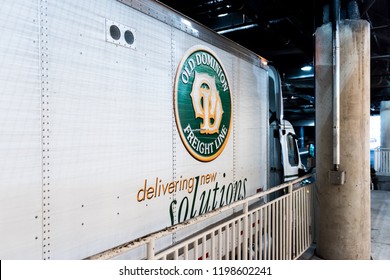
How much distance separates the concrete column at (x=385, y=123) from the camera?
17891 mm

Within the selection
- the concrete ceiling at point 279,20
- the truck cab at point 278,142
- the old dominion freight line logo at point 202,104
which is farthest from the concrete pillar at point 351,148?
the old dominion freight line logo at point 202,104

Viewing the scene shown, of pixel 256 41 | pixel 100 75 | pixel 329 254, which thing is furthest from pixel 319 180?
pixel 256 41

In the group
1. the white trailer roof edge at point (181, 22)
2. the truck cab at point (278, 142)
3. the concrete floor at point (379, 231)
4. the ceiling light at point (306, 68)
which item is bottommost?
the concrete floor at point (379, 231)

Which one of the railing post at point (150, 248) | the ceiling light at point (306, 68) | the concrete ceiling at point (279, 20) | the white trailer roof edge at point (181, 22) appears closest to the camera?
the railing post at point (150, 248)

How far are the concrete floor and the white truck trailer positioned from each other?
235 cm

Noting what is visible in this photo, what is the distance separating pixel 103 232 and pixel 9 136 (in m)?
1.02

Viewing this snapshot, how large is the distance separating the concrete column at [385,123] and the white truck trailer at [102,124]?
1818 cm

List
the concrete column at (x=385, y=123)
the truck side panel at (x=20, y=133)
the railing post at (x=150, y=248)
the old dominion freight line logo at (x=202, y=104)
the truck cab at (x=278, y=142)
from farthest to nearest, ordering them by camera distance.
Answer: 1. the concrete column at (x=385, y=123)
2. the truck cab at (x=278, y=142)
3. the old dominion freight line logo at (x=202, y=104)
4. the railing post at (x=150, y=248)
5. the truck side panel at (x=20, y=133)

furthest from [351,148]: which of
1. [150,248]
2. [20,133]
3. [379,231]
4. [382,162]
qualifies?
[382,162]

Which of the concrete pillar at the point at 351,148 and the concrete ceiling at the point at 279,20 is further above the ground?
the concrete ceiling at the point at 279,20

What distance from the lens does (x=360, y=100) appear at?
4.28 meters

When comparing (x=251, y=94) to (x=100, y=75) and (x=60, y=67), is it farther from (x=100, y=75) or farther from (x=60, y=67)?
(x=60, y=67)

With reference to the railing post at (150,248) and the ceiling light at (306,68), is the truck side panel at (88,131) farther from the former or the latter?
the ceiling light at (306,68)

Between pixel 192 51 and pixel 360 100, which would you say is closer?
pixel 192 51
